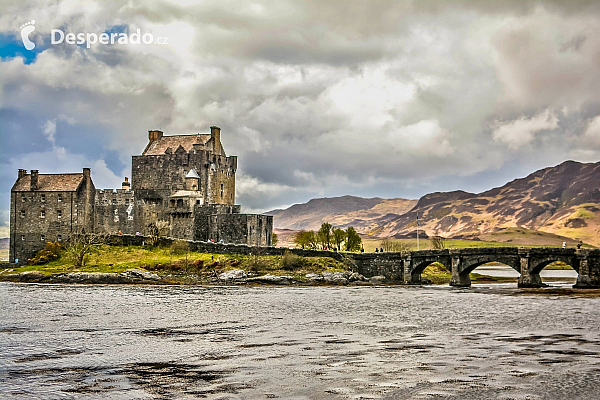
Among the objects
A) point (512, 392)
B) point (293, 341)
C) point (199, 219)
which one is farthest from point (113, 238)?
point (512, 392)

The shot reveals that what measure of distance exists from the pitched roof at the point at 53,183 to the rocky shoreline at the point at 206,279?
1675 centimetres

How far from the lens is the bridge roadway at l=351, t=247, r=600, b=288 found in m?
54.1

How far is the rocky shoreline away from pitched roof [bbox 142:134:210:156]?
27523 mm

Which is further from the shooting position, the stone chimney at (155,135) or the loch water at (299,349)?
the stone chimney at (155,135)

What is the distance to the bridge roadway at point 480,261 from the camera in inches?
2130

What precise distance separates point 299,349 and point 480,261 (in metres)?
42.9

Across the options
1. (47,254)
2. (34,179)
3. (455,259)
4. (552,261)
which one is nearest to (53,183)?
(34,179)

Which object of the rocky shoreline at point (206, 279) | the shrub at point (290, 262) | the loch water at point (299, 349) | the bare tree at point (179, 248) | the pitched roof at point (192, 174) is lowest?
the rocky shoreline at point (206, 279)

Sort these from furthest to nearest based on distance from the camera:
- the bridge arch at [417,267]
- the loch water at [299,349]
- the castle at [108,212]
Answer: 1. the castle at [108,212]
2. the bridge arch at [417,267]
3. the loch water at [299,349]

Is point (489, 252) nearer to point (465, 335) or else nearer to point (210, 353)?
point (465, 335)

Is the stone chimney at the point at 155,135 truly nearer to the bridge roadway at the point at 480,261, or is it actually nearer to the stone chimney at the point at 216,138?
the stone chimney at the point at 216,138

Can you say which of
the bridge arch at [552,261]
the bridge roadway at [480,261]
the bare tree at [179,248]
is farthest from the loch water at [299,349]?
the bare tree at [179,248]

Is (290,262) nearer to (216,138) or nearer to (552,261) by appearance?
(552,261)

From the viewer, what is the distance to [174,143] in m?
91.6
